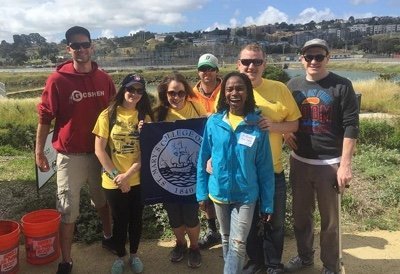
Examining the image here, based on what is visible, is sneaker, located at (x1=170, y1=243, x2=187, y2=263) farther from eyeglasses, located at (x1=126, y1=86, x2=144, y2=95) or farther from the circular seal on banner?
eyeglasses, located at (x1=126, y1=86, x2=144, y2=95)

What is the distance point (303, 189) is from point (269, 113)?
88cm

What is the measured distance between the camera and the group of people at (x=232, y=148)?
3.32 meters

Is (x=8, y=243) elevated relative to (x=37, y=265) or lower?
elevated

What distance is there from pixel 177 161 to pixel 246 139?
979mm

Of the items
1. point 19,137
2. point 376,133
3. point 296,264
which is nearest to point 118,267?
point 296,264

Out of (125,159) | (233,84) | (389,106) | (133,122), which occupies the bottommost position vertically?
(389,106)

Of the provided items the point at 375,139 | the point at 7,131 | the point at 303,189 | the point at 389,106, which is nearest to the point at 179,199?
the point at 303,189

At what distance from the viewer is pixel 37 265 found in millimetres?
4305

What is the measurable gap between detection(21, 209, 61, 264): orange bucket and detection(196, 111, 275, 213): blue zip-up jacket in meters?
1.87

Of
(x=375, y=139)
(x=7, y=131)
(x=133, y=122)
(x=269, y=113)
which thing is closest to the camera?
(x=269, y=113)

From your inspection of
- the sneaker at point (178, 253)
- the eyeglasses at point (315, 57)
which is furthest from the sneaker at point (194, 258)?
the eyeglasses at point (315, 57)

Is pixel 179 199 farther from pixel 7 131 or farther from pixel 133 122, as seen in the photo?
pixel 7 131

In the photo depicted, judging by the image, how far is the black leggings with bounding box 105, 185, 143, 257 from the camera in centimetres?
388

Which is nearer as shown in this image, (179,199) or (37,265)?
(179,199)
